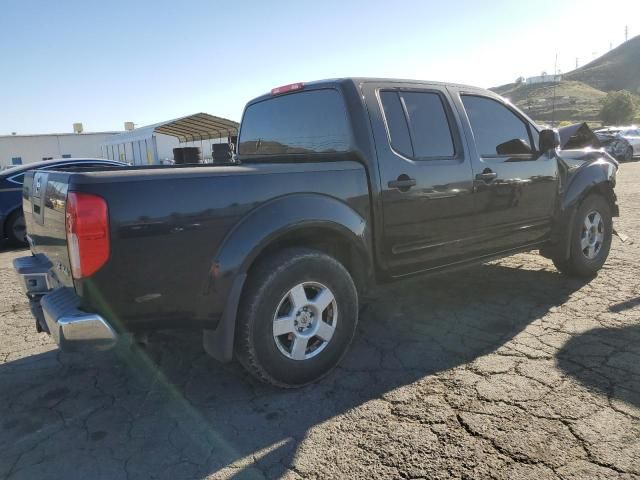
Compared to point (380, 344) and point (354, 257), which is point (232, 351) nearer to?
point (354, 257)

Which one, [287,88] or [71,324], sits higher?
[287,88]

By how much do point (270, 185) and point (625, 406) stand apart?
7.45 ft

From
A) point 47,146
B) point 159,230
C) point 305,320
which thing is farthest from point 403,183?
point 47,146

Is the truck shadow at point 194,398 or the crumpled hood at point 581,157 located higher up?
the crumpled hood at point 581,157

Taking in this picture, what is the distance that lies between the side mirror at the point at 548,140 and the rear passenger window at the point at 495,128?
0.33 feet

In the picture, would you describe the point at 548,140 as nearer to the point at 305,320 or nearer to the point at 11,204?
the point at 305,320

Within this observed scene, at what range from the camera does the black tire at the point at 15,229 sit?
25.9ft

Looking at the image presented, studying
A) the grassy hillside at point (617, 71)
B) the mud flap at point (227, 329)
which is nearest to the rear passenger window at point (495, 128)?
the mud flap at point (227, 329)

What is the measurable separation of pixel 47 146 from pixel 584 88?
342ft

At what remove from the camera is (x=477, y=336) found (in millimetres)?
3637

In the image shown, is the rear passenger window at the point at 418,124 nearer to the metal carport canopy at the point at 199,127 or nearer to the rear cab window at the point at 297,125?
the rear cab window at the point at 297,125

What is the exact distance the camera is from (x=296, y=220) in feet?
9.07

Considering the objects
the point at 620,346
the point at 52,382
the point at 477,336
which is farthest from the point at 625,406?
the point at 52,382

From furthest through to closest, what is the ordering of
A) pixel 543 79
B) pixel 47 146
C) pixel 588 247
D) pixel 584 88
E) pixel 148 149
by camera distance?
1. pixel 543 79
2. pixel 584 88
3. pixel 47 146
4. pixel 148 149
5. pixel 588 247
